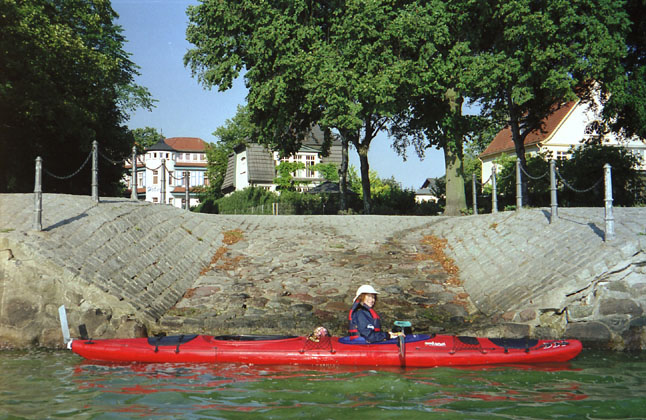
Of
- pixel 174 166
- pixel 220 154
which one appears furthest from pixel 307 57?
pixel 174 166

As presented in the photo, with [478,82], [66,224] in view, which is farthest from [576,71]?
[66,224]

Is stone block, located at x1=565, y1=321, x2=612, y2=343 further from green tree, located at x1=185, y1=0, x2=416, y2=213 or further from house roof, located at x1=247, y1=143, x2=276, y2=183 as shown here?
house roof, located at x1=247, y1=143, x2=276, y2=183

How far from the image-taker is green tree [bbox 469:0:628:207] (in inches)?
834

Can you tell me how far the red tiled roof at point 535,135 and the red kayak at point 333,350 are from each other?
34.1m

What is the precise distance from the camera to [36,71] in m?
22.2

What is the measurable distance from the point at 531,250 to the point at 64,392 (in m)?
→ 9.07

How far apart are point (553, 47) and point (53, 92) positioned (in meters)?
20.4

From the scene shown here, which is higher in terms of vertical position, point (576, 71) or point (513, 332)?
point (576, 71)

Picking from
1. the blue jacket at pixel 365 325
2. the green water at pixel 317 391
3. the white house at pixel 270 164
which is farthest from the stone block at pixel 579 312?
the white house at pixel 270 164

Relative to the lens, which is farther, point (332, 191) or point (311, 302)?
point (332, 191)

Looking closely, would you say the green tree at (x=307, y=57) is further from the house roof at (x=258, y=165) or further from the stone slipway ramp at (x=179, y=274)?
the house roof at (x=258, y=165)

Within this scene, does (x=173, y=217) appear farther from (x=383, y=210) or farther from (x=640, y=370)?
(x=383, y=210)

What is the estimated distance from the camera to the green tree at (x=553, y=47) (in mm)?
21188

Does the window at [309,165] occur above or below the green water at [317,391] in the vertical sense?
above
